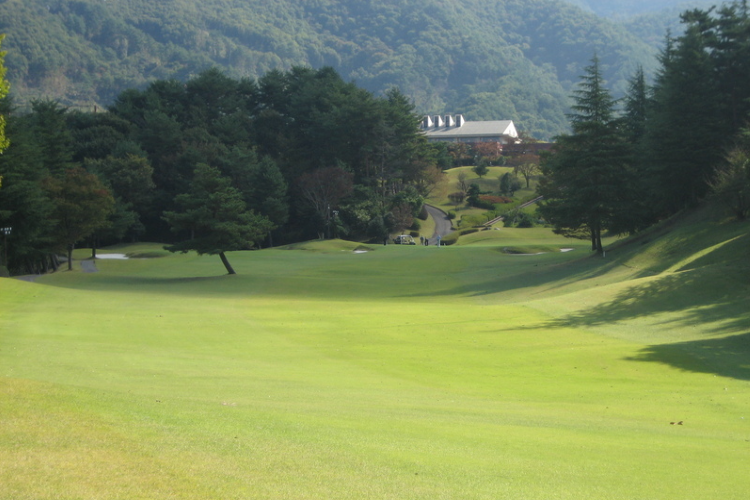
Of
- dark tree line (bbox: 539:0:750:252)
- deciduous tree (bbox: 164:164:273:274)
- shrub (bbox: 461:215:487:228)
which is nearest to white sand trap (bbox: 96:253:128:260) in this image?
deciduous tree (bbox: 164:164:273:274)

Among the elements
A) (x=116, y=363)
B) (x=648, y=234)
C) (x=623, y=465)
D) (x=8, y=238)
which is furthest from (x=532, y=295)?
(x=8, y=238)

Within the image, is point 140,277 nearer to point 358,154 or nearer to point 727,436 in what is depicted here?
point 727,436

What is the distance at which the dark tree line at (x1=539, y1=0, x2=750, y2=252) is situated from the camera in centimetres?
4306

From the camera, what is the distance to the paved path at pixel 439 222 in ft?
280

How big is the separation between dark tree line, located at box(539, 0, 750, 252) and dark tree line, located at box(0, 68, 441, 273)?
108ft

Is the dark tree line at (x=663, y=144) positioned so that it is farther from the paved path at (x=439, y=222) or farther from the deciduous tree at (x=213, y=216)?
the paved path at (x=439, y=222)

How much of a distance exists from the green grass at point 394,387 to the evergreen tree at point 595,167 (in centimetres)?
456

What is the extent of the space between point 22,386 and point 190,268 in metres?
41.8

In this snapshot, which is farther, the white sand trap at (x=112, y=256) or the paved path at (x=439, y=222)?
the paved path at (x=439, y=222)

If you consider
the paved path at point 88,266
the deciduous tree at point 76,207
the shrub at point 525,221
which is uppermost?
the deciduous tree at point 76,207

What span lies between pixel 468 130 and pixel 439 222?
83996 mm

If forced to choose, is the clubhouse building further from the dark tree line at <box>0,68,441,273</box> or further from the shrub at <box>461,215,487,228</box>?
the shrub at <box>461,215,487,228</box>

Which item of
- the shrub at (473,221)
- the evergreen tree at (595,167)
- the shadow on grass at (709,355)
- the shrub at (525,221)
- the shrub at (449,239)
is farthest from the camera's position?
the shrub at (473,221)

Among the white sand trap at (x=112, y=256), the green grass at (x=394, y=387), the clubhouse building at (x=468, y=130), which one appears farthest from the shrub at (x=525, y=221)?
the clubhouse building at (x=468, y=130)
